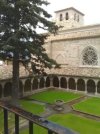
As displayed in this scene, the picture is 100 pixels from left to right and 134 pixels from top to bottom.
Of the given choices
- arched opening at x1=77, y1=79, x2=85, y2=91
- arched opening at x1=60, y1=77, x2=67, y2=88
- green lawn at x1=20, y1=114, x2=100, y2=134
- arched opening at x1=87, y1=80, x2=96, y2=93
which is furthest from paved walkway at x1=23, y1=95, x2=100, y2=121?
arched opening at x1=60, y1=77, x2=67, y2=88

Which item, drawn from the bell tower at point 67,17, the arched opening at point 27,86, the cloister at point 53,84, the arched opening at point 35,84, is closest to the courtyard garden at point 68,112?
the cloister at point 53,84

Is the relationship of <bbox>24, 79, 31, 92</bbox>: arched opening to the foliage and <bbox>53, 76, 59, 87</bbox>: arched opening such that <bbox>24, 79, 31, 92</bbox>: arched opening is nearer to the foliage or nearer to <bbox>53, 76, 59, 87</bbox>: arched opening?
<bbox>53, 76, 59, 87</bbox>: arched opening

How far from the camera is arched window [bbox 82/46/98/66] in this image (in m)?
28.3

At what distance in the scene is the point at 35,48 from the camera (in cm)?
1670

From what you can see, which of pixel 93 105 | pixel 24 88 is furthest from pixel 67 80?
pixel 93 105

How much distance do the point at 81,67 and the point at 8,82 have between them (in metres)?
11.5

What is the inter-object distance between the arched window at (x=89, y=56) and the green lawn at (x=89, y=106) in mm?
8393

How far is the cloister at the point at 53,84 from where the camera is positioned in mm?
23267

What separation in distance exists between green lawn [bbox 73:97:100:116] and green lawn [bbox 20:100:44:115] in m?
3.27

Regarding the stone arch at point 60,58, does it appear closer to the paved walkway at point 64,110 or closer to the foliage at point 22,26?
the paved walkway at point 64,110

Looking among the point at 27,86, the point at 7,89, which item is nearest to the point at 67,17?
the point at 27,86

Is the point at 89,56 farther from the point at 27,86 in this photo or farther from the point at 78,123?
the point at 78,123

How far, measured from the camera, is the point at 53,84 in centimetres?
2939

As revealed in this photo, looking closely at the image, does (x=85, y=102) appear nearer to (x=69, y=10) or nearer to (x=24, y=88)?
(x=24, y=88)
